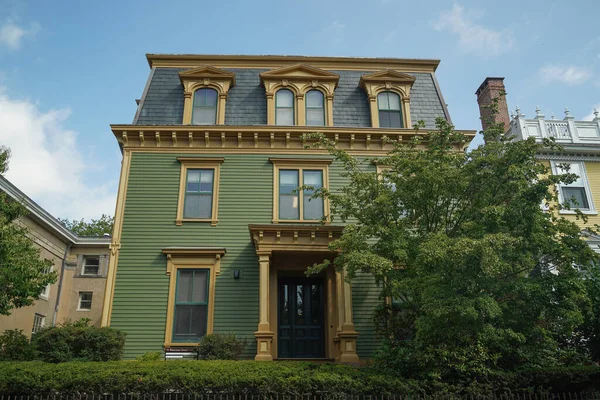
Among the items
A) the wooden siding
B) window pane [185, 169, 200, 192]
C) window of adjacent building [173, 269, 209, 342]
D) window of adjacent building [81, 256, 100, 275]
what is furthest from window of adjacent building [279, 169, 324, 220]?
window of adjacent building [81, 256, 100, 275]

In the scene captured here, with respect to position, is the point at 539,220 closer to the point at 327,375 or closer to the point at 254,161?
the point at 327,375

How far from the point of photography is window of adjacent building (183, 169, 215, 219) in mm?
17031

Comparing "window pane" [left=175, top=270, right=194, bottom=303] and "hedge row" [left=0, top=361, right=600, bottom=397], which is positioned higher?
"window pane" [left=175, top=270, right=194, bottom=303]

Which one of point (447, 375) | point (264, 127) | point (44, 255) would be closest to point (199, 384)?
point (447, 375)

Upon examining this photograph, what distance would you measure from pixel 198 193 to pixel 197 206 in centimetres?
47

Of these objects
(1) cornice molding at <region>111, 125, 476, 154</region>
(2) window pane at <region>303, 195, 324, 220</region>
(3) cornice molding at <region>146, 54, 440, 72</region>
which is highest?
(3) cornice molding at <region>146, 54, 440, 72</region>

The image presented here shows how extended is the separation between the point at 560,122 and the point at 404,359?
48.5 feet

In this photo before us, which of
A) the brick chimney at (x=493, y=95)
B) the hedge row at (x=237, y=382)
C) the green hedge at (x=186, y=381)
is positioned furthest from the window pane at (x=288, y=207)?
the brick chimney at (x=493, y=95)

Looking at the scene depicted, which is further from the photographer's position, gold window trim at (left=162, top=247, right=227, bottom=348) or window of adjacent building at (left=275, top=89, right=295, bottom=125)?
window of adjacent building at (left=275, top=89, right=295, bottom=125)

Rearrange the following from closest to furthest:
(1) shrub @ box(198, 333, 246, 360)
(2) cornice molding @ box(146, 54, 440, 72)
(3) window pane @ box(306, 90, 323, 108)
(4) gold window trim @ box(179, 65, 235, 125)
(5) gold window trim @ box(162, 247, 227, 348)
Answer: (1) shrub @ box(198, 333, 246, 360), (5) gold window trim @ box(162, 247, 227, 348), (4) gold window trim @ box(179, 65, 235, 125), (3) window pane @ box(306, 90, 323, 108), (2) cornice molding @ box(146, 54, 440, 72)

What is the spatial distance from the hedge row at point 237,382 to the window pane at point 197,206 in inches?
258

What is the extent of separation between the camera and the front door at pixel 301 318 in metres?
16.1

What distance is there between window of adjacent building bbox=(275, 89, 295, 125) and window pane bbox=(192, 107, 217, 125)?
89.9 inches

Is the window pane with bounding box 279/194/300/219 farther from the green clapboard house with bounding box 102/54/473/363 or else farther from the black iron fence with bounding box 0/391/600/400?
the black iron fence with bounding box 0/391/600/400
